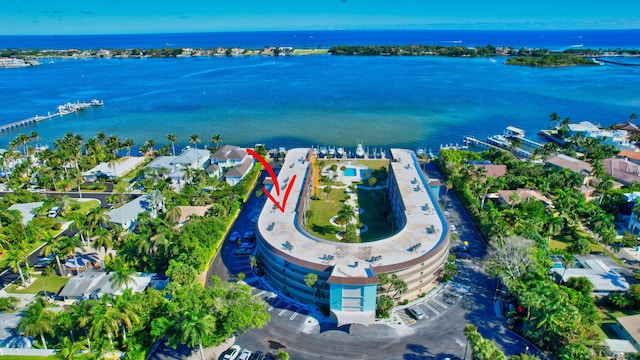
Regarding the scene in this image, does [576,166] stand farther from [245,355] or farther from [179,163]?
[179,163]

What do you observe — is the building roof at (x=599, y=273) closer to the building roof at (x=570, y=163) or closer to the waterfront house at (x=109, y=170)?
the building roof at (x=570, y=163)

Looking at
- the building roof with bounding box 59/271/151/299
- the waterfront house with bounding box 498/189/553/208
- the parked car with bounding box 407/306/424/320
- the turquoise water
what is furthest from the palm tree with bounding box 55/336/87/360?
the turquoise water

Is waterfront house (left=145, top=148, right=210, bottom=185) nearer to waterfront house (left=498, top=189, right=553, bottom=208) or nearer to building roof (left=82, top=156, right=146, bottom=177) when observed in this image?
building roof (left=82, top=156, right=146, bottom=177)

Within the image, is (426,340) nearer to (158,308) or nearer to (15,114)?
(158,308)

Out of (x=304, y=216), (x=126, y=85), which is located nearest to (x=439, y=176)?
(x=304, y=216)

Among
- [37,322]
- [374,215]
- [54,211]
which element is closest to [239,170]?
[374,215]
